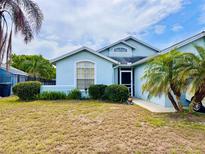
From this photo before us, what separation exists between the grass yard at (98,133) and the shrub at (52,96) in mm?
6321

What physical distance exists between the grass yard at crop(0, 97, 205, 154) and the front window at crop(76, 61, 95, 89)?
870cm

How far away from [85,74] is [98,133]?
478 inches

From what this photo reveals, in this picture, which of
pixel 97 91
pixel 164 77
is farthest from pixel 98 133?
pixel 97 91

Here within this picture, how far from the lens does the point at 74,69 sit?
66.1 ft

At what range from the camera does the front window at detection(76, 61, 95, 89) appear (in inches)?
797

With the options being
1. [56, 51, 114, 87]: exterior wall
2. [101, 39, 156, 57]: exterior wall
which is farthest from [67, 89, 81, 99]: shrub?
[101, 39, 156, 57]: exterior wall

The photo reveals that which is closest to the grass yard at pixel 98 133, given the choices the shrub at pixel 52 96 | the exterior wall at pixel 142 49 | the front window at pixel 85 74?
the shrub at pixel 52 96

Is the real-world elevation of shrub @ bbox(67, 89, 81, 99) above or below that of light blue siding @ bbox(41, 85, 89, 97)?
below

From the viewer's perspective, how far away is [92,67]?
2038 cm

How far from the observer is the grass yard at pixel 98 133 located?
23.3 ft

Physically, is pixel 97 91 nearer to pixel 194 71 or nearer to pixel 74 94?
pixel 74 94

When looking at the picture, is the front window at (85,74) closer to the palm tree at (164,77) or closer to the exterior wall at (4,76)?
the palm tree at (164,77)

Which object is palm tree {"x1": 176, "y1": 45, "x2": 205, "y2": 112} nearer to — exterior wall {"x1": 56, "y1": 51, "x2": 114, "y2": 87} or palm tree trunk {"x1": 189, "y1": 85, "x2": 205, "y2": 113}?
palm tree trunk {"x1": 189, "y1": 85, "x2": 205, "y2": 113}

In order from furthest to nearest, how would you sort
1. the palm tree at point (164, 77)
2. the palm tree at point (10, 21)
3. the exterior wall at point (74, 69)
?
1. the exterior wall at point (74, 69)
2. the palm tree at point (10, 21)
3. the palm tree at point (164, 77)
